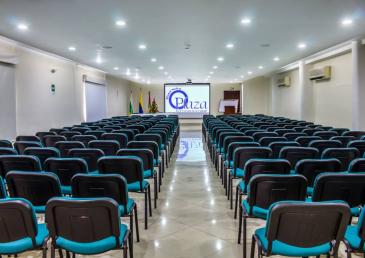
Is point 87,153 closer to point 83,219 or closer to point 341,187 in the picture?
point 83,219

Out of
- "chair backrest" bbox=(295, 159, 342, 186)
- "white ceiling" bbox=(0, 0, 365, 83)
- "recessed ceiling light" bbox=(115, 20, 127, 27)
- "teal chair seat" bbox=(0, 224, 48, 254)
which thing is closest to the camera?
"teal chair seat" bbox=(0, 224, 48, 254)

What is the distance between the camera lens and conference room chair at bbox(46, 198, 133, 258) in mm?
2197

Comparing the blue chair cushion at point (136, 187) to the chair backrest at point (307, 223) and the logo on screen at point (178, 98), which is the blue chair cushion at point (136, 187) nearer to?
the chair backrest at point (307, 223)

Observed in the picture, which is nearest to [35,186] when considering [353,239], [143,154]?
[143,154]

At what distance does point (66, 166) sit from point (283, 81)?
1829cm

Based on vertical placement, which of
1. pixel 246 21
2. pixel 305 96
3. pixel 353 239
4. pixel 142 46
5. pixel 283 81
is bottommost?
pixel 353 239

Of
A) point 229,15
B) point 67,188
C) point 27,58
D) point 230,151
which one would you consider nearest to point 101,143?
point 67,188

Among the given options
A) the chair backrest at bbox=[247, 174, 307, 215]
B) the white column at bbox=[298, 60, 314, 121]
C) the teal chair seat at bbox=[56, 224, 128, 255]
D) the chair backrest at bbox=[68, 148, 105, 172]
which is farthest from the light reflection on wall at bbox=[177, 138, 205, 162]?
the teal chair seat at bbox=[56, 224, 128, 255]

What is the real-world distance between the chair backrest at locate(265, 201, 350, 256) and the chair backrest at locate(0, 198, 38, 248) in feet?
5.52

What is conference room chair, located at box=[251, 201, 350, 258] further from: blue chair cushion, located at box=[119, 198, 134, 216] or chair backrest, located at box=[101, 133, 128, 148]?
chair backrest, located at box=[101, 133, 128, 148]

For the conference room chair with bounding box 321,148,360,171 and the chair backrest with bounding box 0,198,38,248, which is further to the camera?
the conference room chair with bounding box 321,148,360,171

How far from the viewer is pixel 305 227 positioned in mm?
2164

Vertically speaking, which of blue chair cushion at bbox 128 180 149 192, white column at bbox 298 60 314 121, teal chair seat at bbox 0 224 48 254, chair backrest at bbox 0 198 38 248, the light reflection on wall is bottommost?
the light reflection on wall

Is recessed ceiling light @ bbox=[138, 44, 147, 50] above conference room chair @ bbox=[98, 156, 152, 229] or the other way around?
above
